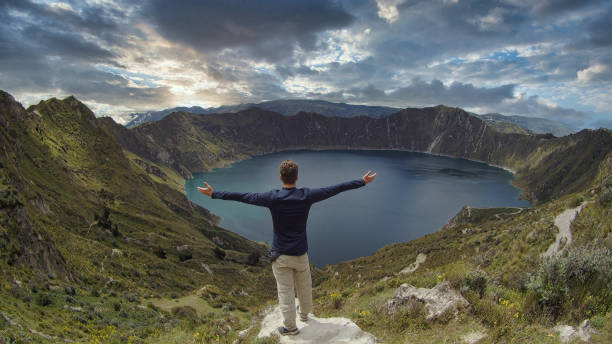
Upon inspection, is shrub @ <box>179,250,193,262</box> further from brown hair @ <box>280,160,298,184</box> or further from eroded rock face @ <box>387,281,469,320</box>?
brown hair @ <box>280,160,298,184</box>

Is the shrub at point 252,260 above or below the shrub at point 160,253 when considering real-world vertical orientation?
below

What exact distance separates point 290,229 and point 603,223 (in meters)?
20.2

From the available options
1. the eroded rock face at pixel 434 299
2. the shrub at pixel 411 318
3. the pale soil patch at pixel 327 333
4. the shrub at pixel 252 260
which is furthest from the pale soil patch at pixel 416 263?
the shrub at pixel 252 260

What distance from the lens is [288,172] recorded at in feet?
23.0

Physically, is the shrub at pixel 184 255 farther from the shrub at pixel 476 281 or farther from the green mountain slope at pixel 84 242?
the shrub at pixel 476 281

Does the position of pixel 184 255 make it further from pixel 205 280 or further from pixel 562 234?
pixel 562 234

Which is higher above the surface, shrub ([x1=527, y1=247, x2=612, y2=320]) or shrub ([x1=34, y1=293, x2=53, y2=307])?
shrub ([x1=527, y1=247, x2=612, y2=320])

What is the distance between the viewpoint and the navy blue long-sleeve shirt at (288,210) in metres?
7.11

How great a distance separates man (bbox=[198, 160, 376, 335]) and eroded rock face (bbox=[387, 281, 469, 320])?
3336 mm

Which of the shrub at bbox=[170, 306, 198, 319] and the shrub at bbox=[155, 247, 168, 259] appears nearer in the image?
the shrub at bbox=[170, 306, 198, 319]

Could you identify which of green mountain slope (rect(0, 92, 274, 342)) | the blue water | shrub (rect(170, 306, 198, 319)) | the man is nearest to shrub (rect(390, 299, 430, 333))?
the man

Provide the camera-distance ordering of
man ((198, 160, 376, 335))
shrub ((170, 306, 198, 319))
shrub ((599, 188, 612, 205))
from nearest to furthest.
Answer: man ((198, 160, 376, 335)) → shrub ((599, 188, 612, 205)) → shrub ((170, 306, 198, 319))

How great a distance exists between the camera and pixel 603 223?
17.2 m

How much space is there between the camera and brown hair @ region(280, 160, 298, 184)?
23.0ft
